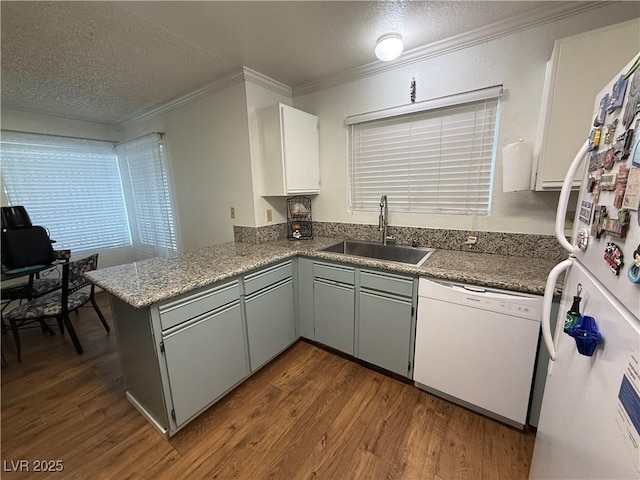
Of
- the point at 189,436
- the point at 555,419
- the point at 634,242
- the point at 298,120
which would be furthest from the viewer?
the point at 298,120

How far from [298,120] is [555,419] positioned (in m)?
2.36

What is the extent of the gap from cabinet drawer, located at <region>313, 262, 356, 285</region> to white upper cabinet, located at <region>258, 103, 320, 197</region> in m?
0.74

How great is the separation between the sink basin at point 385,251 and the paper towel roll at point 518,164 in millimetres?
678

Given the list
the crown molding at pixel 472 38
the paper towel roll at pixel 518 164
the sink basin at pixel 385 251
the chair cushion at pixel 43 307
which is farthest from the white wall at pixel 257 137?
the paper towel roll at pixel 518 164

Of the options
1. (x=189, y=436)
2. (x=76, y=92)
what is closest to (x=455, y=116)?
(x=189, y=436)

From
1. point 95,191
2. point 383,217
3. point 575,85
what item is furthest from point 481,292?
point 95,191

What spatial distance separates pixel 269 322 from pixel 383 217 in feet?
4.14

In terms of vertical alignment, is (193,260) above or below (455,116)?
below

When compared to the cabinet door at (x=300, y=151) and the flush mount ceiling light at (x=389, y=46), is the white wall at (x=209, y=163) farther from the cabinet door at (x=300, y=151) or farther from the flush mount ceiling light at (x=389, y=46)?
the flush mount ceiling light at (x=389, y=46)

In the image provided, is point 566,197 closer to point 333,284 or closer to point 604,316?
point 604,316

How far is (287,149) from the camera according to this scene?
2.18 meters

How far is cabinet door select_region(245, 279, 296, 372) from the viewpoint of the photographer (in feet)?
5.90

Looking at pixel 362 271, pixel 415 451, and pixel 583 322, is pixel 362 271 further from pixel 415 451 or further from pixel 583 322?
pixel 583 322

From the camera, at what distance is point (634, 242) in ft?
1.78
